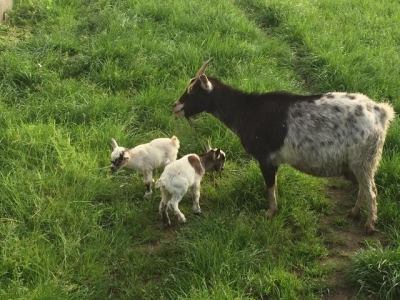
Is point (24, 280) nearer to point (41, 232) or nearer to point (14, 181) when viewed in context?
point (41, 232)

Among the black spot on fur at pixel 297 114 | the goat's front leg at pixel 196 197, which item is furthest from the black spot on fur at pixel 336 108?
the goat's front leg at pixel 196 197

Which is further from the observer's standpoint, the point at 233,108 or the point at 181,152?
the point at 181,152

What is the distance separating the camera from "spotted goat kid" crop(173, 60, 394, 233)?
4.20 m

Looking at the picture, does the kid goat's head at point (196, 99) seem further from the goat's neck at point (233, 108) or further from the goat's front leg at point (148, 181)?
the goat's front leg at point (148, 181)

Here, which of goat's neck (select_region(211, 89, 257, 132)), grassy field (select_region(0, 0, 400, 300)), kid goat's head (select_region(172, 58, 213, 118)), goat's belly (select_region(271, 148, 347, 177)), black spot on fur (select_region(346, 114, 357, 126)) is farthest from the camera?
kid goat's head (select_region(172, 58, 213, 118))

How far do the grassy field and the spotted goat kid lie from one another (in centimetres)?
40

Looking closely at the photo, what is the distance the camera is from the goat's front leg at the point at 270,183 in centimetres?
449

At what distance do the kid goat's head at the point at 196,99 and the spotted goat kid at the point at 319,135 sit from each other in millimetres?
368

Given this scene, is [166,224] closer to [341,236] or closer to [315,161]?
[315,161]

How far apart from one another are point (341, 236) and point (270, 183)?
0.81 metres

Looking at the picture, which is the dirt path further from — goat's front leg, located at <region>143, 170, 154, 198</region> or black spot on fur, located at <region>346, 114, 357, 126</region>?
goat's front leg, located at <region>143, 170, 154, 198</region>

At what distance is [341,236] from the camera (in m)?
4.41

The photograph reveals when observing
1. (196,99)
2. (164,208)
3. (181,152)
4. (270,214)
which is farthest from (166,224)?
(196,99)

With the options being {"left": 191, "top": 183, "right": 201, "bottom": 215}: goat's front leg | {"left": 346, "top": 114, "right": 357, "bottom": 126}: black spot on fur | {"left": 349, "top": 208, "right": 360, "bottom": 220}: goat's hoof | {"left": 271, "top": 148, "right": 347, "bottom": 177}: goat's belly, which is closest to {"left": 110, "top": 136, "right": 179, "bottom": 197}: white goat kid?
{"left": 191, "top": 183, "right": 201, "bottom": 215}: goat's front leg
